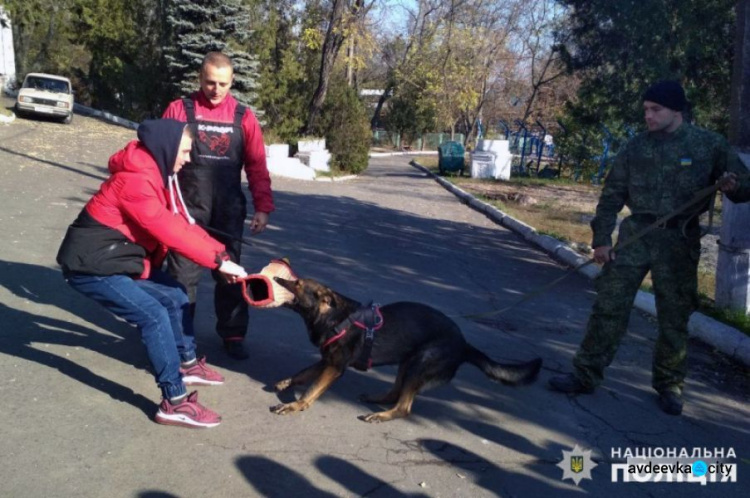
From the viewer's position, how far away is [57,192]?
11820 mm

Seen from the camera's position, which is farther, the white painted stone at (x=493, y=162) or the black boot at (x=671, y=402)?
the white painted stone at (x=493, y=162)

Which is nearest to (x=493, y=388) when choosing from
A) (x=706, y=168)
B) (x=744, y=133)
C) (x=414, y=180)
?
(x=706, y=168)

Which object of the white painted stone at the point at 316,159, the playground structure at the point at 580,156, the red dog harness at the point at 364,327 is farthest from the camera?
the playground structure at the point at 580,156

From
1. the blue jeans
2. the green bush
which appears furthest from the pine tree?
the blue jeans

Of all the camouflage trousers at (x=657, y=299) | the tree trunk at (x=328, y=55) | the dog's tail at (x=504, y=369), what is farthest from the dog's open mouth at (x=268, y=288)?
the tree trunk at (x=328, y=55)

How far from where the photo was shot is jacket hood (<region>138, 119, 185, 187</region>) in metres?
3.57

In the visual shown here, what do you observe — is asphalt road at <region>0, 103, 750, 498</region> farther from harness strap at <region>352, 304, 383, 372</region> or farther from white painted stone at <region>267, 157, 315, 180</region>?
white painted stone at <region>267, 157, 315, 180</region>

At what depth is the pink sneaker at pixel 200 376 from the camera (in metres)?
4.48

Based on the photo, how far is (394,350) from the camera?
4.23 m

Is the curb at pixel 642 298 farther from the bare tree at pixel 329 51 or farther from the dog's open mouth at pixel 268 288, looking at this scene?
the bare tree at pixel 329 51

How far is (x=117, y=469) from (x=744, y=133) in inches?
243

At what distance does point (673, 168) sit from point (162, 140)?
327cm

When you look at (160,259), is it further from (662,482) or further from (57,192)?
(57,192)

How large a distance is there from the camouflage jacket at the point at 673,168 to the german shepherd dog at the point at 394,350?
1.29m
